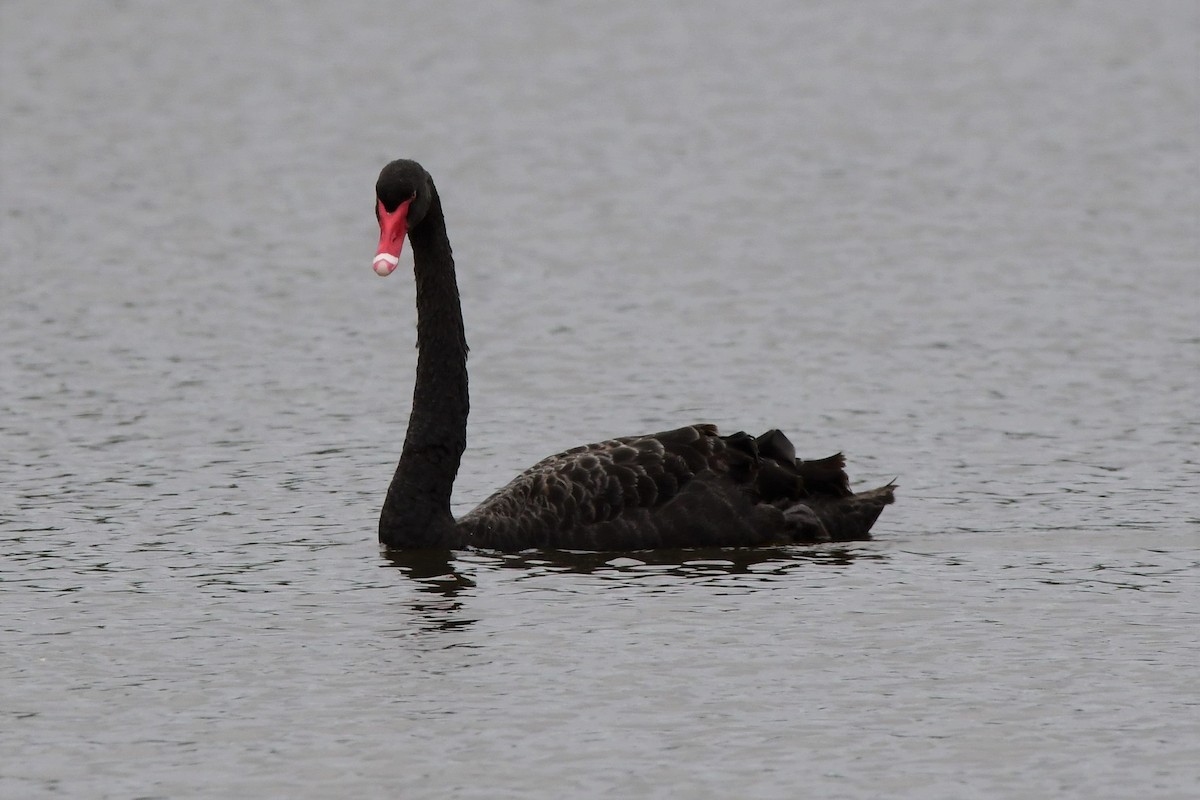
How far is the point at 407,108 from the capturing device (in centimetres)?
3006

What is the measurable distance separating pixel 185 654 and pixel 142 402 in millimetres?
5898

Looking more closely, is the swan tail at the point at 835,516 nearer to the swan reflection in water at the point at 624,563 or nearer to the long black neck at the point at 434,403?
the swan reflection in water at the point at 624,563

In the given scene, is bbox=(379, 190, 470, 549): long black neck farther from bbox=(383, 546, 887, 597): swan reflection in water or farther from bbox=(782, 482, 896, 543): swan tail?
bbox=(782, 482, 896, 543): swan tail

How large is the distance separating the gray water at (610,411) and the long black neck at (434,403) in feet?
1.18

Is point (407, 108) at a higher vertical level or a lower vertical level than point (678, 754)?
higher

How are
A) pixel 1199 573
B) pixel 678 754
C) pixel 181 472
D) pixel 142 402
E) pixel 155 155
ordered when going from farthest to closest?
pixel 155 155, pixel 142 402, pixel 181 472, pixel 1199 573, pixel 678 754

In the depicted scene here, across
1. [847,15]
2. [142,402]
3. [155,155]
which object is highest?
[847,15]

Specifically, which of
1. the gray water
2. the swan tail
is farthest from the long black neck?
the swan tail

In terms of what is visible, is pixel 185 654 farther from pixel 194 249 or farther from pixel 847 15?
pixel 847 15

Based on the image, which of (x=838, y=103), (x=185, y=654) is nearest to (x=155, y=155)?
(x=838, y=103)

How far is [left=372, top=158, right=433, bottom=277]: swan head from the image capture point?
1140cm

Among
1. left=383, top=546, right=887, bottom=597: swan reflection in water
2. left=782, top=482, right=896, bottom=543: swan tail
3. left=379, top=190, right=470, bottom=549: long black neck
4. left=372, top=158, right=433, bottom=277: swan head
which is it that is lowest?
left=383, top=546, right=887, bottom=597: swan reflection in water

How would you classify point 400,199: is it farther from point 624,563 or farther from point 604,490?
point 624,563

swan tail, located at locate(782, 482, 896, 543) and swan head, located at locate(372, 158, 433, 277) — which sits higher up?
swan head, located at locate(372, 158, 433, 277)
